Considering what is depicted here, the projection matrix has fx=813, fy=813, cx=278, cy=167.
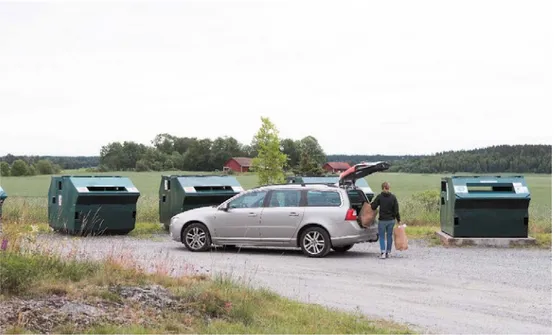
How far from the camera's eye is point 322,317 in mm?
9734

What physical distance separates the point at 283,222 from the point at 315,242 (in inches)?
33.5

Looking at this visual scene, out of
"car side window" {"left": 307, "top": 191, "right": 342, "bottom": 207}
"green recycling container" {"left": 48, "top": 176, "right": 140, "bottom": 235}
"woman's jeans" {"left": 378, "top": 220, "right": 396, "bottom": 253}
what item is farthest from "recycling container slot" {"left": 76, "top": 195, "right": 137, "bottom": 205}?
"woman's jeans" {"left": 378, "top": 220, "right": 396, "bottom": 253}

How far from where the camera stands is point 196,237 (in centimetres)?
1833

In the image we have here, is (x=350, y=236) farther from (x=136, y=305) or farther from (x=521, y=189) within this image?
(x=136, y=305)

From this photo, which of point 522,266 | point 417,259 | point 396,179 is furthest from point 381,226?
point 396,179

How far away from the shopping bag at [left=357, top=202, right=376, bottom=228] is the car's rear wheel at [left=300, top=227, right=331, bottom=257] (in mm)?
803

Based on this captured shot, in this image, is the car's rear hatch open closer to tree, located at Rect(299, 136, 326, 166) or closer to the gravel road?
the gravel road

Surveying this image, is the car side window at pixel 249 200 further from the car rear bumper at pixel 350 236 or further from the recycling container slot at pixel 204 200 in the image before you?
the recycling container slot at pixel 204 200

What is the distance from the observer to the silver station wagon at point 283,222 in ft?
56.3

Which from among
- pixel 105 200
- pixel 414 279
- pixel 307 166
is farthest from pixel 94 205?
pixel 307 166

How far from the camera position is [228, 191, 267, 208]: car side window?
18.1m

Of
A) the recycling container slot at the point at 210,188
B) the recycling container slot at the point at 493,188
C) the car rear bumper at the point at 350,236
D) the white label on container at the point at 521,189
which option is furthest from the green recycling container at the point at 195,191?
the white label on container at the point at 521,189

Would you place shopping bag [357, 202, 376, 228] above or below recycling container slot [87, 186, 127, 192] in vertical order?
below

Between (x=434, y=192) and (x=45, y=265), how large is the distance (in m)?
28.7
